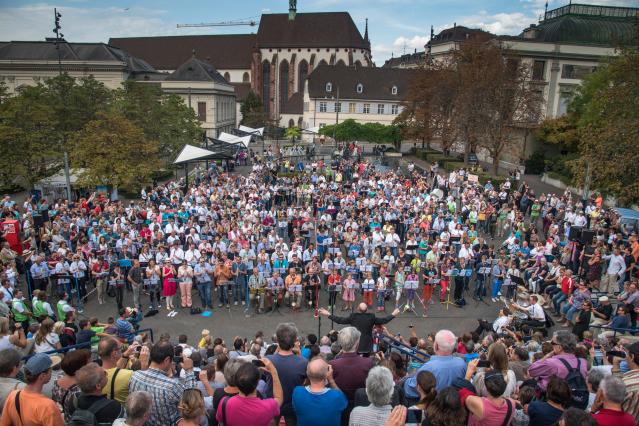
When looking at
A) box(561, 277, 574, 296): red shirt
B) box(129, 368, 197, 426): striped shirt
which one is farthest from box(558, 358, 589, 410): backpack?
box(561, 277, 574, 296): red shirt

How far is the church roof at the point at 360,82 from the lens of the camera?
219 ft

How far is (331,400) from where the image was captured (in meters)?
4.29

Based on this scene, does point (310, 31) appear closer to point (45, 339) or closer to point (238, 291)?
point (238, 291)

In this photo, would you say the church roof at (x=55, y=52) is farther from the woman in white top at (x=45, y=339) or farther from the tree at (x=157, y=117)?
the woman in white top at (x=45, y=339)

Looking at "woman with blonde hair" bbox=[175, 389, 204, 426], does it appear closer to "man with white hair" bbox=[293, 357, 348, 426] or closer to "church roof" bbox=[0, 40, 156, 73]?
"man with white hair" bbox=[293, 357, 348, 426]

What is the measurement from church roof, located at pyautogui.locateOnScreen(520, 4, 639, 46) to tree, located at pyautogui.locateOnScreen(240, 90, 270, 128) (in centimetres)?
3952

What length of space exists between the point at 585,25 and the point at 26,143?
60.1 m

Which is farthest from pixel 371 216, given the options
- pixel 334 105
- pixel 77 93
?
pixel 334 105

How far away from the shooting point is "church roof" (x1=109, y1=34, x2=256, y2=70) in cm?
9075

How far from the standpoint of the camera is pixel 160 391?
4508 millimetres

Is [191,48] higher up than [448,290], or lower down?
higher up

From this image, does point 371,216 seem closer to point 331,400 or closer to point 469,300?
point 469,300

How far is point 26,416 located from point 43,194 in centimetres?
2588

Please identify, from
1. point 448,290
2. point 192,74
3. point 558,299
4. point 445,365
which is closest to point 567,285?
point 558,299
